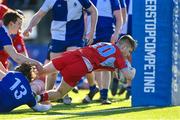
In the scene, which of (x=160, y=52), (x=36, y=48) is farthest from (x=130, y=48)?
(x=36, y=48)

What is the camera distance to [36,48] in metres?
18.1

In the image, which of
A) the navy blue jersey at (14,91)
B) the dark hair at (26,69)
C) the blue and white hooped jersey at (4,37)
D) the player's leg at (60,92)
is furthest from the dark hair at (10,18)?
the player's leg at (60,92)

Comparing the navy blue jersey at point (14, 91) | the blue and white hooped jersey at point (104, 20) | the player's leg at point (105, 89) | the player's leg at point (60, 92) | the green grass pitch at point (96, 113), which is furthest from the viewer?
the blue and white hooped jersey at point (104, 20)

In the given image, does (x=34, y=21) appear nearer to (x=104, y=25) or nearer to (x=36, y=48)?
(x=104, y=25)

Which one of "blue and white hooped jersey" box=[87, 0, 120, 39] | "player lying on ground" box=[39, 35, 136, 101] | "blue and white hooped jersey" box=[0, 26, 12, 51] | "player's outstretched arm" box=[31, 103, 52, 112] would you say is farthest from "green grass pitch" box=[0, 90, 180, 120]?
"blue and white hooped jersey" box=[87, 0, 120, 39]

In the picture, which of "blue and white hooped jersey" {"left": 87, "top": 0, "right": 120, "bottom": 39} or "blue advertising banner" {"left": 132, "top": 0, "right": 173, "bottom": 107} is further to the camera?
"blue and white hooped jersey" {"left": 87, "top": 0, "right": 120, "bottom": 39}

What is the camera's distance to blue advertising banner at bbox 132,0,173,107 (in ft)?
32.9

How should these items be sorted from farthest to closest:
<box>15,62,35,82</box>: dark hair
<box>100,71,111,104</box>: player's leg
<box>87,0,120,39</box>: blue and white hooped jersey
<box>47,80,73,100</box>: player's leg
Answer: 1. <box>87,0,120,39</box>: blue and white hooped jersey
2. <box>100,71,111,104</box>: player's leg
3. <box>47,80,73,100</box>: player's leg
4. <box>15,62,35,82</box>: dark hair

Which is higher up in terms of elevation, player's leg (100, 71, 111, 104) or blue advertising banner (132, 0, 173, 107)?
blue advertising banner (132, 0, 173, 107)

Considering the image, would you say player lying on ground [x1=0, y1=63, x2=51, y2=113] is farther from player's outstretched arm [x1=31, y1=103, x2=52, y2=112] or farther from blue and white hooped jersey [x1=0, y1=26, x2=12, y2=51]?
blue and white hooped jersey [x1=0, y1=26, x2=12, y2=51]

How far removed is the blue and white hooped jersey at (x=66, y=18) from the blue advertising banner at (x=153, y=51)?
134 centimetres

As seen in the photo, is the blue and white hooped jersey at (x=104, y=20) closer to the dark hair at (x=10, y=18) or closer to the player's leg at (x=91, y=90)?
the player's leg at (x=91, y=90)

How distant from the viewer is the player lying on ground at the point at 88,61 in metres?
9.98

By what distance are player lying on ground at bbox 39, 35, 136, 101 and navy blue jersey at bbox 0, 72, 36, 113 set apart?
589 mm
